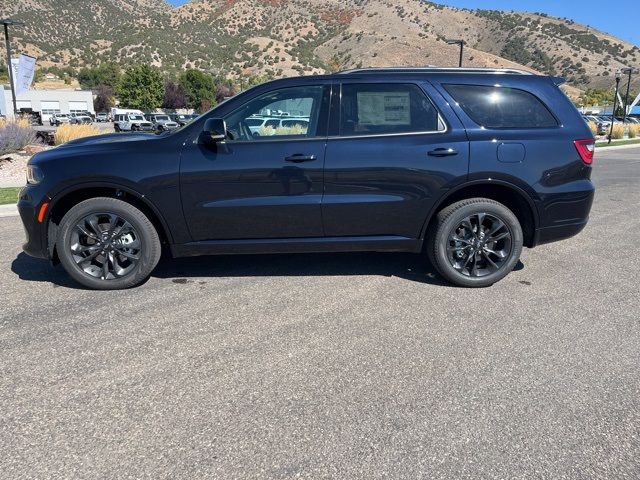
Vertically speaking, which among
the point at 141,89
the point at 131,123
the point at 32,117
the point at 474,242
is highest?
the point at 141,89

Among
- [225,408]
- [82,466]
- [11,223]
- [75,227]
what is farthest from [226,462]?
[11,223]

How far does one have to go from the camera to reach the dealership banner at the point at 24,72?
730 inches

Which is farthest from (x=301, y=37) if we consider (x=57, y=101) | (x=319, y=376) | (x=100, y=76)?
(x=319, y=376)

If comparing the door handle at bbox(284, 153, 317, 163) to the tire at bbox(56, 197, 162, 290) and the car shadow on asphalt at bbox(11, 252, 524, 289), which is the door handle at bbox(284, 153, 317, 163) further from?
the tire at bbox(56, 197, 162, 290)

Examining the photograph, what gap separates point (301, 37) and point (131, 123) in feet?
238

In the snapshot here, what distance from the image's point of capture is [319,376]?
3053 mm

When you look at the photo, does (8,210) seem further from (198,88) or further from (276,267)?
(198,88)

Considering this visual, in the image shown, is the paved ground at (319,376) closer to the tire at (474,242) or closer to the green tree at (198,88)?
the tire at (474,242)

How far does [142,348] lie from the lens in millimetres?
3381

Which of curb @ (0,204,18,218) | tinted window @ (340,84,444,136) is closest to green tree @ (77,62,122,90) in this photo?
curb @ (0,204,18,218)

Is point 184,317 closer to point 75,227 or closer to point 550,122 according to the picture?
point 75,227

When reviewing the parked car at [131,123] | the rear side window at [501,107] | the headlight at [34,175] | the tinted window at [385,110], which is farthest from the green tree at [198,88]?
the rear side window at [501,107]

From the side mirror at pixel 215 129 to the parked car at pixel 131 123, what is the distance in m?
33.5

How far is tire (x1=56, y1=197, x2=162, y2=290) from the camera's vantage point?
14.0 ft
